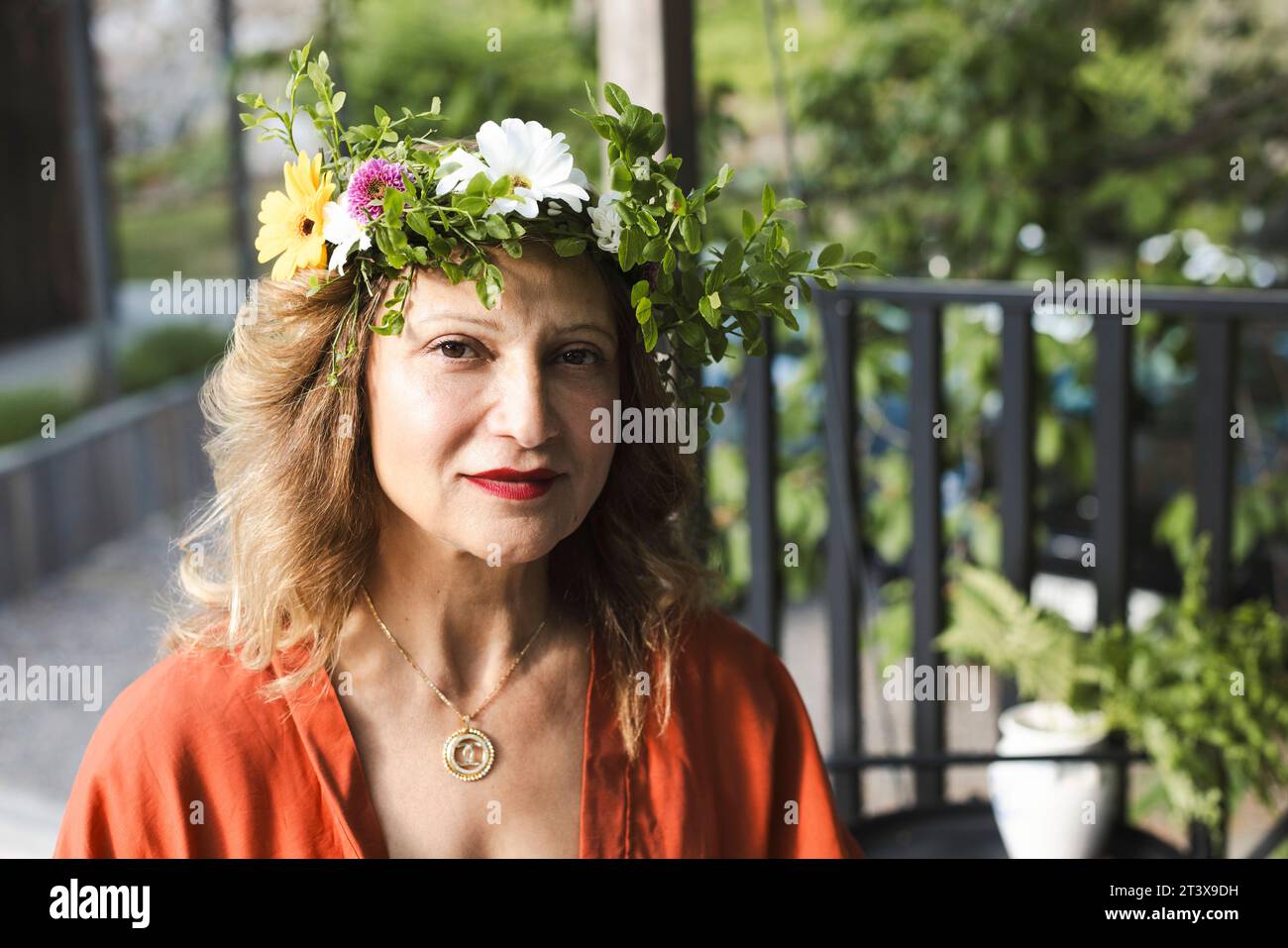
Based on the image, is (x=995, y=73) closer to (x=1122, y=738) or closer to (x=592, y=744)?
(x=1122, y=738)

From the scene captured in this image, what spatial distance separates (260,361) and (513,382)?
261mm

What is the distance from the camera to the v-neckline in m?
1.22

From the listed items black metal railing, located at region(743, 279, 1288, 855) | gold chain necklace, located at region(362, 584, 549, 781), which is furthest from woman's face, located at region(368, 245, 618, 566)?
black metal railing, located at region(743, 279, 1288, 855)

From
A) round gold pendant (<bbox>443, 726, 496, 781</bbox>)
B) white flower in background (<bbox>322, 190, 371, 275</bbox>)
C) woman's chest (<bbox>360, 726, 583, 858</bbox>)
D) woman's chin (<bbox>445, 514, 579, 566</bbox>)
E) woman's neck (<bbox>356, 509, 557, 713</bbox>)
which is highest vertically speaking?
white flower in background (<bbox>322, 190, 371, 275</bbox>)

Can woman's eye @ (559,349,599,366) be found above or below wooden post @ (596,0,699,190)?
below

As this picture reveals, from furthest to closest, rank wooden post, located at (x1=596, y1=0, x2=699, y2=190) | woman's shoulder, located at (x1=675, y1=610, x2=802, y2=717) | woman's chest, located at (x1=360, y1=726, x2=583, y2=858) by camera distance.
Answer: wooden post, located at (x1=596, y1=0, x2=699, y2=190) → woman's shoulder, located at (x1=675, y1=610, x2=802, y2=717) → woman's chest, located at (x1=360, y1=726, x2=583, y2=858)

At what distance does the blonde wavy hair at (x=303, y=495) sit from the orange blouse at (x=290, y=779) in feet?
0.08

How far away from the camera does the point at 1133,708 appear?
95.9 inches

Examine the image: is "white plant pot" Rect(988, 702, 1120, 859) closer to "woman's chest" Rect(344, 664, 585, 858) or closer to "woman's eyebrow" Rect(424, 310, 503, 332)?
"woman's chest" Rect(344, 664, 585, 858)

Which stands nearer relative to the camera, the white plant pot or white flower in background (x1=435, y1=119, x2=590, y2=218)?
white flower in background (x1=435, y1=119, x2=590, y2=218)

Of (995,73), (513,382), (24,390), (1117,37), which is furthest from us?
(24,390)
